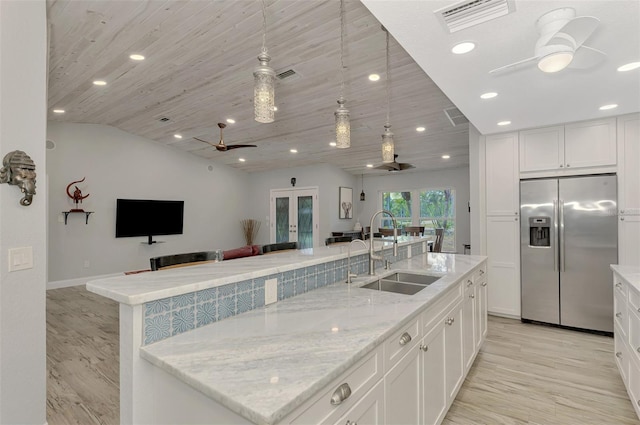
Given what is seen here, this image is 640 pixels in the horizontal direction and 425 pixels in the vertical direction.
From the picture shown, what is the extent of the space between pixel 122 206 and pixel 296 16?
19.1ft

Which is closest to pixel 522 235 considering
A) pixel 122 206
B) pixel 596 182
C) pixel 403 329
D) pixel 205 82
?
pixel 596 182

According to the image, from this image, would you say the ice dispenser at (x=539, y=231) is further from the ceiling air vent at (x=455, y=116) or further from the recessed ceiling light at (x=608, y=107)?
the ceiling air vent at (x=455, y=116)

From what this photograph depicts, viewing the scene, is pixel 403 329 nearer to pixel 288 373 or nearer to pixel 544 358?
pixel 288 373

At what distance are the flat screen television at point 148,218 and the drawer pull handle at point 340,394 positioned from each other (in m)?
7.05

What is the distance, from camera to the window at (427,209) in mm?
8039

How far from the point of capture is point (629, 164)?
11.2ft

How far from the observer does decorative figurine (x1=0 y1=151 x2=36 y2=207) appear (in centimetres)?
174

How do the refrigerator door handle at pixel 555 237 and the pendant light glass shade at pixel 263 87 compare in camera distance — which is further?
the refrigerator door handle at pixel 555 237

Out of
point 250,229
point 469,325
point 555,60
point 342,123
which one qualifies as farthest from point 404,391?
point 250,229

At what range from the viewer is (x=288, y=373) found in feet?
3.03

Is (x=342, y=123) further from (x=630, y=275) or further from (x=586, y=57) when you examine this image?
(x=630, y=275)

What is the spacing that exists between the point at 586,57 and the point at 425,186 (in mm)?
6481

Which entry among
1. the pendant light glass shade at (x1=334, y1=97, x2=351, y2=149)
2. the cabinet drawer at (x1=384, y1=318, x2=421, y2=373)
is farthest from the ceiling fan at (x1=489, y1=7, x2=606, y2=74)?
the cabinet drawer at (x1=384, y1=318, x2=421, y2=373)

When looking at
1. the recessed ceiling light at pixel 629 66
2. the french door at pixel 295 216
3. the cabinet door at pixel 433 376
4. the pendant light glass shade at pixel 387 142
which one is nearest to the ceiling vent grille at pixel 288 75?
the pendant light glass shade at pixel 387 142
